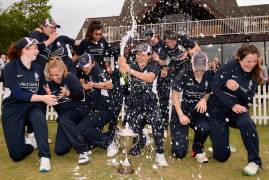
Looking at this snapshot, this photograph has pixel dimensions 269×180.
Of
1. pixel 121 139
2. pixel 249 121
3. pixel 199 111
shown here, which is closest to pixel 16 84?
pixel 121 139

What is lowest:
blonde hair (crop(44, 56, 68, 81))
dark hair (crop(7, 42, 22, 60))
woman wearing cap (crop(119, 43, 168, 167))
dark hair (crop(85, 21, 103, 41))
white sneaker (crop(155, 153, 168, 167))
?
white sneaker (crop(155, 153, 168, 167))

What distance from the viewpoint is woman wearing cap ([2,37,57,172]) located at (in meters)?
5.39

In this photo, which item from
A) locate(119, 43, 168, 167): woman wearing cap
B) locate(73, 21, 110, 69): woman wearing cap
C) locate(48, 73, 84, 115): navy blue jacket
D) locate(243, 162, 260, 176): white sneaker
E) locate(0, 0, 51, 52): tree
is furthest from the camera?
locate(0, 0, 51, 52): tree

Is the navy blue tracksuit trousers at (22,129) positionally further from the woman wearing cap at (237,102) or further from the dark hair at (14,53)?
the woman wearing cap at (237,102)

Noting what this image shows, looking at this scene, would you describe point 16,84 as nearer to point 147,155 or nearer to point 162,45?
point 147,155

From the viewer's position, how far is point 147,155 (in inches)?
244

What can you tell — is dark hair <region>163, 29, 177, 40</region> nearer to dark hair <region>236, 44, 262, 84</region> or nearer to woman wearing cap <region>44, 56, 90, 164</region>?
dark hair <region>236, 44, 262, 84</region>

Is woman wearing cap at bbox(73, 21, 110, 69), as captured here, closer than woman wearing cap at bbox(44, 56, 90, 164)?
No

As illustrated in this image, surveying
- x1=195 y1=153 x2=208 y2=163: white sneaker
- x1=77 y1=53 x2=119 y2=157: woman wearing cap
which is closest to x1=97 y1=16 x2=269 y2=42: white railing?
x1=77 y1=53 x2=119 y2=157: woman wearing cap

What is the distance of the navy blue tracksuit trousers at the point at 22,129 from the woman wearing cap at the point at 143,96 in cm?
134

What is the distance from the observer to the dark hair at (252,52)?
17.5 ft

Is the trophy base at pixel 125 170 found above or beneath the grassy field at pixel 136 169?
above

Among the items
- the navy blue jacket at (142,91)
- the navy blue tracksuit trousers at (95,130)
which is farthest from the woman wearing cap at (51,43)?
the navy blue jacket at (142,91)

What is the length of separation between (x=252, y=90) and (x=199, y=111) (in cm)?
86
